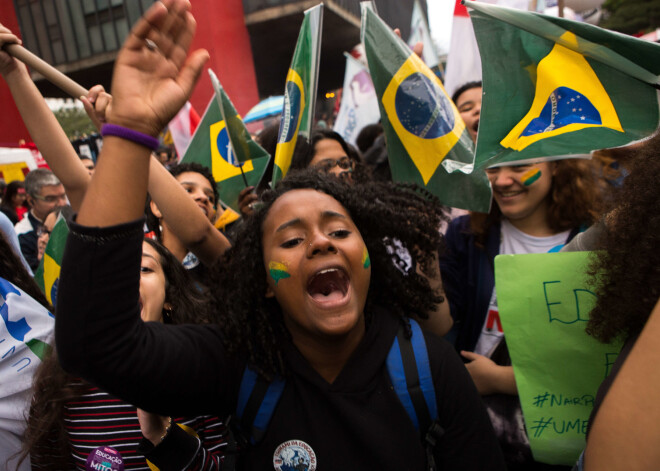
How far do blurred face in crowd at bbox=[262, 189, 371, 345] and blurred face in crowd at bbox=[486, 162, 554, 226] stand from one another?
870 mm

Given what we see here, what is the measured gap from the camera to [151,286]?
1752mm

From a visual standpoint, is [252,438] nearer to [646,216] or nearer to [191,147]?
[646,216]

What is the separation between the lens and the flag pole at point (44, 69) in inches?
53.8

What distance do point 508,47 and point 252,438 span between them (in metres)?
1.55

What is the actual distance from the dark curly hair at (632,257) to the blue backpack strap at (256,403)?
88cm

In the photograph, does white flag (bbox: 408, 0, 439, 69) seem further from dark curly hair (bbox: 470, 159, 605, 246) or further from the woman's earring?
the woman's earring

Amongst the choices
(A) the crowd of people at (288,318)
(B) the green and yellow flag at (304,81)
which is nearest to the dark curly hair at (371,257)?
(A) the crowd of people at (288,318)

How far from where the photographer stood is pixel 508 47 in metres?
1.67

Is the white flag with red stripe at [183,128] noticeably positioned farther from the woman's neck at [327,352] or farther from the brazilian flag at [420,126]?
the woman's neck at [327,352]

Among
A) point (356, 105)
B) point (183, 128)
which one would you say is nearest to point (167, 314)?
point (183, 128)

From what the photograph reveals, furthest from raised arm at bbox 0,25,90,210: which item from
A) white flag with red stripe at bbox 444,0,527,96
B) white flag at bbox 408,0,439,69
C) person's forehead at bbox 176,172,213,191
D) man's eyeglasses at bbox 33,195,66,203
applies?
white flag at bbox 408,0,439,69

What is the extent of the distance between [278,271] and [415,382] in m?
0.48

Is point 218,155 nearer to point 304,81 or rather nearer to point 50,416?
point 304,81

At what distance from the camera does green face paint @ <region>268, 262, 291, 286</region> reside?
1.31 meters
